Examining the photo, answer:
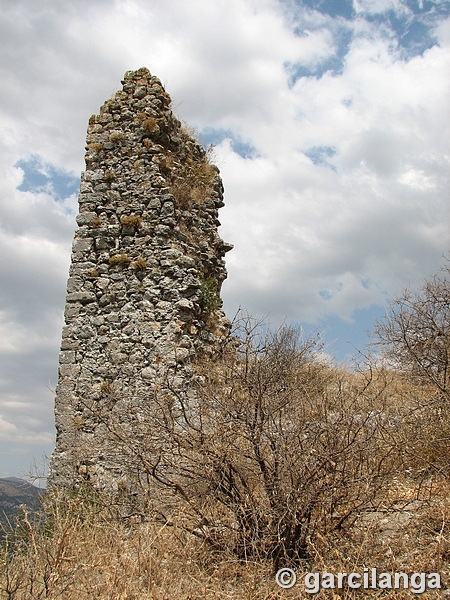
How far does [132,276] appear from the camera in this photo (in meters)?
6.23

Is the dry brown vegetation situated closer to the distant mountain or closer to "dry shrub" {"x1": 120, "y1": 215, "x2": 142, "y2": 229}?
the distant mountain

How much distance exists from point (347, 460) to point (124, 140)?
211 inches

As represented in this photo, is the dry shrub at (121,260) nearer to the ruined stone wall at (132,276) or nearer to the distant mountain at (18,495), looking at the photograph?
the ruined stone wall at (132,276)

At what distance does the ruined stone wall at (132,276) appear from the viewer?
5.73 m

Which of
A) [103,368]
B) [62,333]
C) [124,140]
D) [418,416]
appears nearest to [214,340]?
[103,368]

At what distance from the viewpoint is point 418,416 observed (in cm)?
566

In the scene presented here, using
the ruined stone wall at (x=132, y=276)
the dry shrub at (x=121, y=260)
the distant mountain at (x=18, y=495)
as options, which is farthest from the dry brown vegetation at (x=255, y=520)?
the dry shrub at (x=121, y=260)

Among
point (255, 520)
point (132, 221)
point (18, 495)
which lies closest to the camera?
point (255, 520)

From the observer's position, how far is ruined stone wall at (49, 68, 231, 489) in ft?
18.8

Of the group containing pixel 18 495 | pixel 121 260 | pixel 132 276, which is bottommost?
pixel 18 495

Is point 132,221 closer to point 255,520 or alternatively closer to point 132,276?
point 132,276

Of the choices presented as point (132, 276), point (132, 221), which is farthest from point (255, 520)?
point (132, 221)

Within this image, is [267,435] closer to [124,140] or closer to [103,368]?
[103,368]

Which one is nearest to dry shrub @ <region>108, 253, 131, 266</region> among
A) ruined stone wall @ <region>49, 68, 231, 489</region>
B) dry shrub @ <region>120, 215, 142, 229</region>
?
ruined stone wall @ <region>49, 68, 231, 489</region>
